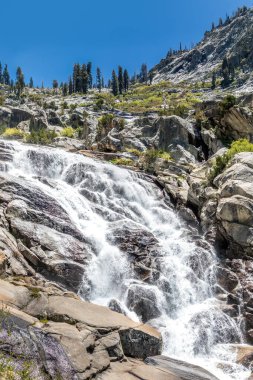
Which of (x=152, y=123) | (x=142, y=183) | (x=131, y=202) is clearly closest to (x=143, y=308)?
(x=131, y=202)

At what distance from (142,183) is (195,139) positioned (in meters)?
16.4

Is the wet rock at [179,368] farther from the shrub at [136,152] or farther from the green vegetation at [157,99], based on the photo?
the green vegetation at [157,99]

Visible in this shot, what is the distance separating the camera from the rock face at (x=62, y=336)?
8.77 metres

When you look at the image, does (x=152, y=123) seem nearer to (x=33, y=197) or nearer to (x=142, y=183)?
(x=142, y=183)

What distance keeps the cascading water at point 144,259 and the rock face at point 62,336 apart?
577 centimetres

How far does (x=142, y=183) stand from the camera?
36156 millimetres

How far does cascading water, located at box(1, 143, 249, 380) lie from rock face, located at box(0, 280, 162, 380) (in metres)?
5.77

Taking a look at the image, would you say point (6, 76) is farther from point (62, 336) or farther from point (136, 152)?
point (62, 336)

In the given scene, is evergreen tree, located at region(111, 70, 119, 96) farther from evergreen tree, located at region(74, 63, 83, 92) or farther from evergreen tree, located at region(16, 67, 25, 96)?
evergreen tree, located at region(16, 67, 25, 96)

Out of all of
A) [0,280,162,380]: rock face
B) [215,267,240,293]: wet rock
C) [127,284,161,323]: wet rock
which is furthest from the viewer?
[215,267,240,293]: wet rock

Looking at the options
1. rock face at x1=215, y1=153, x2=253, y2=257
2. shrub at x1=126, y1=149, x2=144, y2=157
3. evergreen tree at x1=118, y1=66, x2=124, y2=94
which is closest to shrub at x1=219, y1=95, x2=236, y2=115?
shrub at x1=126, y1=149, x2=144, y2=157

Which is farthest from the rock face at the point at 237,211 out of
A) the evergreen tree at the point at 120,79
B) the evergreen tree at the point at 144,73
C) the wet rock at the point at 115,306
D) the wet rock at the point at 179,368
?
the evergreen tree at the point at 144,73

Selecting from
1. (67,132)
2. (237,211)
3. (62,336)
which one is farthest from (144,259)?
(67,132)

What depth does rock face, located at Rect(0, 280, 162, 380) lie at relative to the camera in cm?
877
